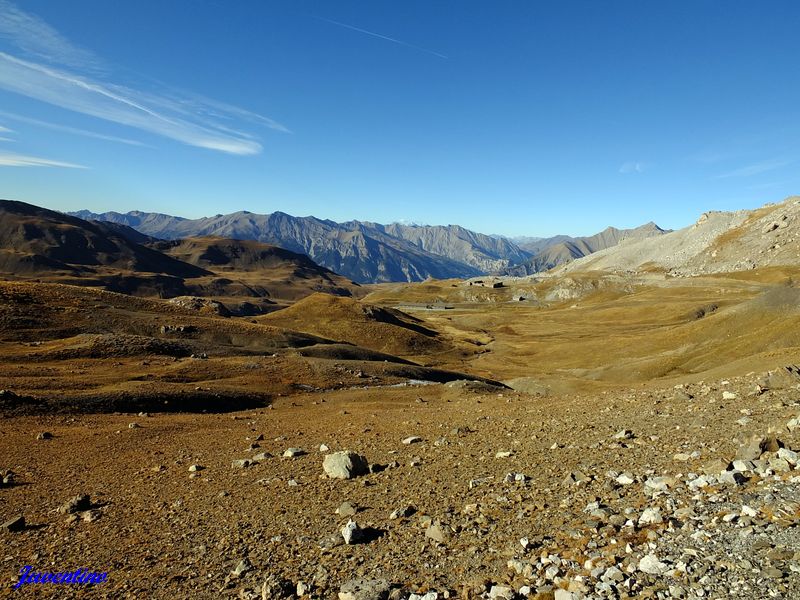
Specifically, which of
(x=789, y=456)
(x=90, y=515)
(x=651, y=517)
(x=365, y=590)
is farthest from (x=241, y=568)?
(x=789, y=456)

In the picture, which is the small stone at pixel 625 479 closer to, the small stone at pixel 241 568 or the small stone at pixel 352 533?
the small stone at pixel 352 533

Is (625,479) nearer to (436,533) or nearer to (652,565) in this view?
(652,565)

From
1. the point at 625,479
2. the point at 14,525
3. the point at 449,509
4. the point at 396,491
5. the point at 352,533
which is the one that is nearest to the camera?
the point at 352,533

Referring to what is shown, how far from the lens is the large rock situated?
15.9m

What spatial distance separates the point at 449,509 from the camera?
12.2 metres

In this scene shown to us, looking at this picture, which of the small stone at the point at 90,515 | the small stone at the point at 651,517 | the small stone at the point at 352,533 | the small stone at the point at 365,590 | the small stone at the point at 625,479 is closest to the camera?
the small stone at the point at 365,590

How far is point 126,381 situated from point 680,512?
134 ft

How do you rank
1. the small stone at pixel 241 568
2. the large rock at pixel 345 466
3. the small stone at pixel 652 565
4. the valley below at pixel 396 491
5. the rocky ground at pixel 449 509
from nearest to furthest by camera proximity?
the small stone at pixel 652 565, the rocky ground at pixel 449 509, the valley below at pixel 396 491, the small stone at pixel 241 568, the large rock at pixel 345 466

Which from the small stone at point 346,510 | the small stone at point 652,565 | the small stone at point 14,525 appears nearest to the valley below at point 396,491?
the small stone at point 652,565

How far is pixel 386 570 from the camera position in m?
9.68

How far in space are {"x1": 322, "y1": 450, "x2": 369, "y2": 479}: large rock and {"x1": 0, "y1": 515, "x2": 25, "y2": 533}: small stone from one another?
8.82m

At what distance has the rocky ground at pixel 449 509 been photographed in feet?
27.4

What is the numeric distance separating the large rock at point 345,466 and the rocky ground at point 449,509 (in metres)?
Answer: 0.05

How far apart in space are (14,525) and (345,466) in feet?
31.4
